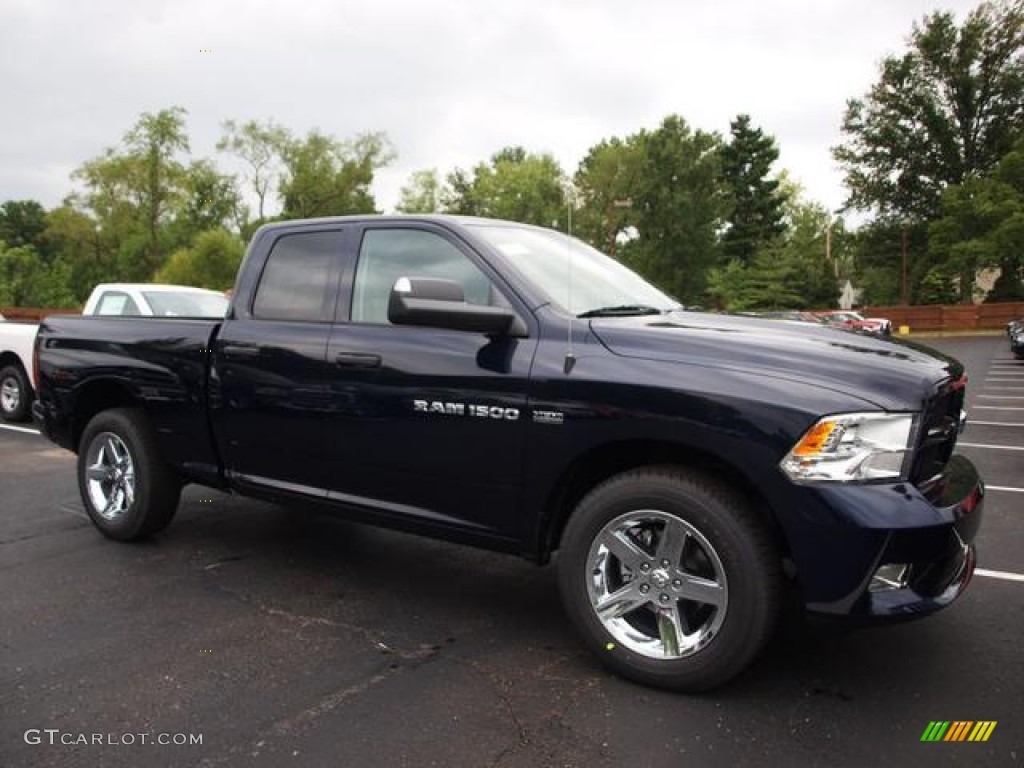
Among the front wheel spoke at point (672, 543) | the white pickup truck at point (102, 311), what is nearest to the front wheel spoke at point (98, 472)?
the front wheel spoke at point (672, 543)

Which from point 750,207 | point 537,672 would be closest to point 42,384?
point 537,672

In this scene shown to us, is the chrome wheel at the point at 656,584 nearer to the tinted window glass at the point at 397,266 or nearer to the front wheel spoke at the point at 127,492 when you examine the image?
the tinted window glass at the point at 397,266

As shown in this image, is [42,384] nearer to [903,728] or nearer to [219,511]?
[219,511]

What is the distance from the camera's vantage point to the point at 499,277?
11.4 ft

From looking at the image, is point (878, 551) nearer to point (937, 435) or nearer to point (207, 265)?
point (937, 435)

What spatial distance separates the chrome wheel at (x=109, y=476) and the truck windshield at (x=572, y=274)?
277cm

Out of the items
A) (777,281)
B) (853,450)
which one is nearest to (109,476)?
(853,450)

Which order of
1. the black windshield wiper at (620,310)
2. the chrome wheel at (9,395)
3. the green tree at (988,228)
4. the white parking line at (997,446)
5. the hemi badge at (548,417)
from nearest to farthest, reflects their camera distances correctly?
the hemi badge at (548,417), the black windshield wiper at (620,310), the white parking line at (997,446), the chrome wheel at (9,395), the green tree at (988,228)

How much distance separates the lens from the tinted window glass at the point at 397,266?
11.9 feet

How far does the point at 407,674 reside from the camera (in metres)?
3.21

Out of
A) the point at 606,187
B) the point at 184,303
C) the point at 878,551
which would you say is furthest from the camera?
the point at 606,187

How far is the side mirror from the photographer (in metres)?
3.16

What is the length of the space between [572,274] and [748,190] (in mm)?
64582

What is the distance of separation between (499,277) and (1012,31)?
5773 cm
